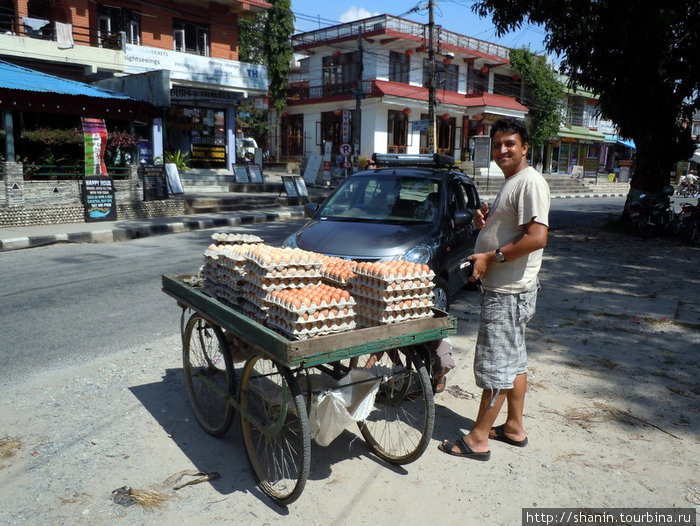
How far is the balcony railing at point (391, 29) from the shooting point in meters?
33.6

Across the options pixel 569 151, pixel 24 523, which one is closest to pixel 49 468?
pixel 24 523

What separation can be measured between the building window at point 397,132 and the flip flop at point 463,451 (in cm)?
3259

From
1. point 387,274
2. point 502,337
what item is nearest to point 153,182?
point 387,274

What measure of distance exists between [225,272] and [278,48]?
35533 millimetres

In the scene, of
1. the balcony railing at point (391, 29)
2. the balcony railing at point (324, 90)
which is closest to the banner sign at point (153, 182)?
the balcony railing at point (391, 29)

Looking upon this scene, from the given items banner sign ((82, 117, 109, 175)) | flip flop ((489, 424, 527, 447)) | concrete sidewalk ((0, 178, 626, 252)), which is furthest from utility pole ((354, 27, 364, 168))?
flip flop ((489, 424, 527, 447))

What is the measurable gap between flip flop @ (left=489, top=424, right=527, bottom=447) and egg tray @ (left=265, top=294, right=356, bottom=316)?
1.49 metres

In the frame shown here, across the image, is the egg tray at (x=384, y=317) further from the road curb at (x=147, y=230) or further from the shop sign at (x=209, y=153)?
the shop sign at (x=209, y=153)

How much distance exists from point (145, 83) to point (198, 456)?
692 inches

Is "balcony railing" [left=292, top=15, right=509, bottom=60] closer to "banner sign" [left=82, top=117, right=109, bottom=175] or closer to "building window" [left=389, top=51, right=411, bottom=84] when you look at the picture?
"building window" [left=389, top=51, right=411, bottom=84]

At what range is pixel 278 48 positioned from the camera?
35906mm

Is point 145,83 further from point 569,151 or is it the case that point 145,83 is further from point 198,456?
point 569,151

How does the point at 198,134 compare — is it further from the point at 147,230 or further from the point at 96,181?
the point at 147,230

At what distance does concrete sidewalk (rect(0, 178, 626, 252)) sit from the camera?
1155 cm
